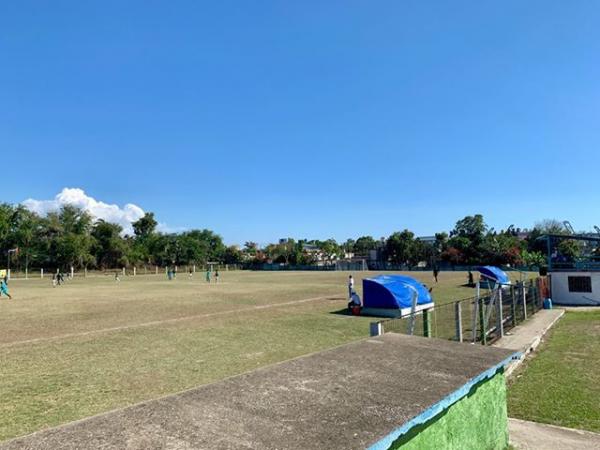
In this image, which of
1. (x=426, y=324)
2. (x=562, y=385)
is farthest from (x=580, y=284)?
(x=426, y=324)

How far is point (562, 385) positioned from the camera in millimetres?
8906

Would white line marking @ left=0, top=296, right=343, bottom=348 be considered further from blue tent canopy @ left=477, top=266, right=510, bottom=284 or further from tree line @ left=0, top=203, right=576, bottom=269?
tree line @ left=0, top=203, right=576, bottom=269

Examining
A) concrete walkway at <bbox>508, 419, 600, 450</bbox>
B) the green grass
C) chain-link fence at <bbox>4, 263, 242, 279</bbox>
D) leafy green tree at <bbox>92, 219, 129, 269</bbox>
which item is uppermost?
leafy green tree at <bbox>92, 219, 129, 269</bbox>

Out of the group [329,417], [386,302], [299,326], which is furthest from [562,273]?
[329,417]

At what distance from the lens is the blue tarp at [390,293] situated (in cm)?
1917

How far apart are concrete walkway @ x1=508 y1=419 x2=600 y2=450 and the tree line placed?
2566 inches

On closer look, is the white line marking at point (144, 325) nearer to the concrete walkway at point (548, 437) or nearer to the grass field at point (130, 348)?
the grass field at point (130, 348)

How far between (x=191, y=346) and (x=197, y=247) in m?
107

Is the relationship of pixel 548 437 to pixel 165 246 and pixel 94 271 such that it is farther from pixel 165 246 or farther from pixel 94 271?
pixel 165 246

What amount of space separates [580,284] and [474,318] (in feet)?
59.4

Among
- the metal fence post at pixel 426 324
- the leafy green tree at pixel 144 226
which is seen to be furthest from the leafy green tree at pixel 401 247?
the metal fence post at pixel 426 324

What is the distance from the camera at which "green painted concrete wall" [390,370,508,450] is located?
10.8 feet

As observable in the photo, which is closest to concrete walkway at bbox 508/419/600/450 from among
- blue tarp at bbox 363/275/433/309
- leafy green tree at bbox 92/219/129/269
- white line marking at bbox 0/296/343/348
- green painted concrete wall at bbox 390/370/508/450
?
green painted concrete wall at bbox 390/370/508/450

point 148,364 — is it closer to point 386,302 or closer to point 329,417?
point 329,417
